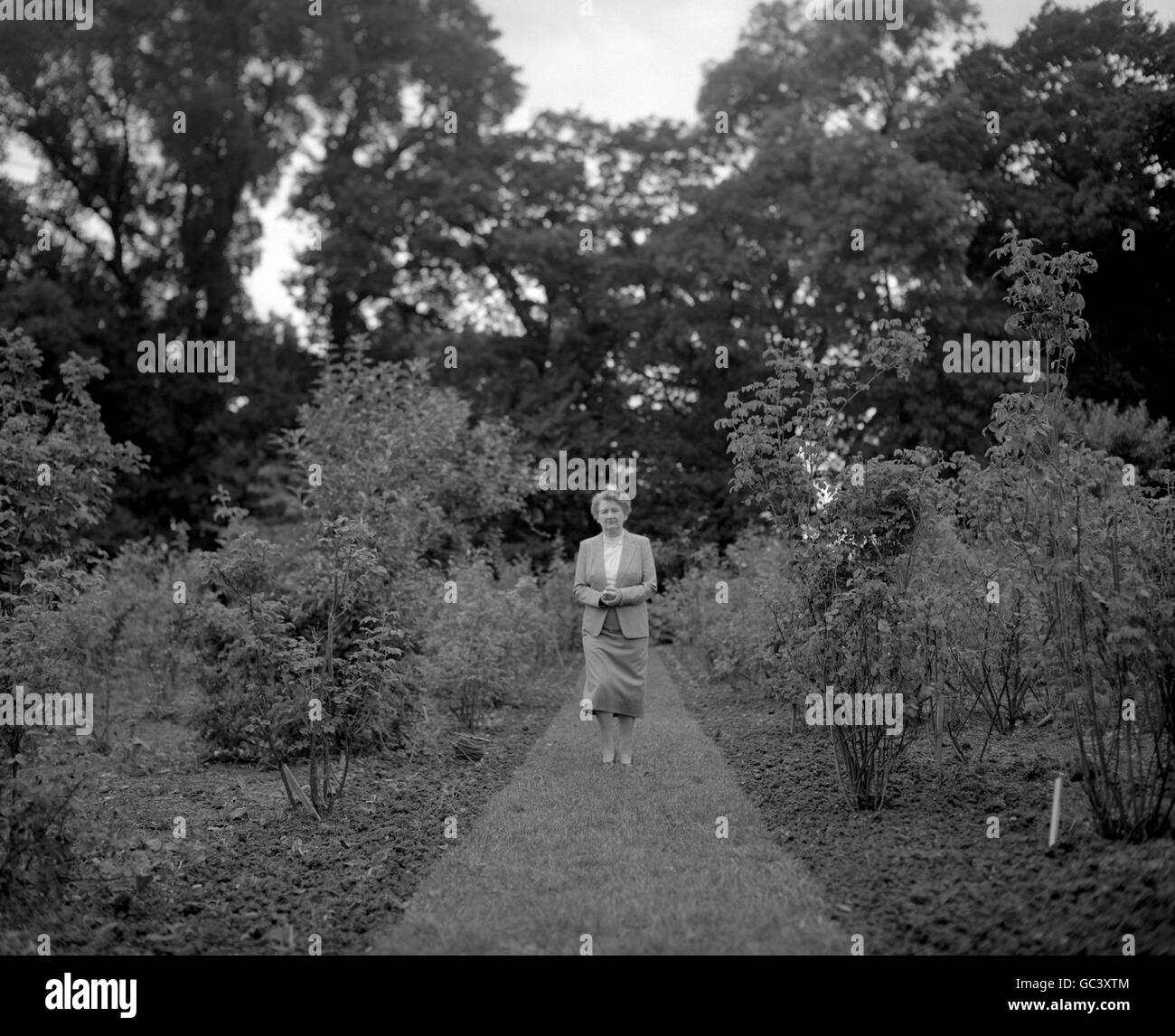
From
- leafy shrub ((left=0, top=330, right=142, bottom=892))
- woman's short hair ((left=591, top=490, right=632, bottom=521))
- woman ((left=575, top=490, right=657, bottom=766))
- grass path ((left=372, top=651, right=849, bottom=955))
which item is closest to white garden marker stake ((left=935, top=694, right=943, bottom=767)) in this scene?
grass path ((left=372, top=651, right=849, bottom=955))

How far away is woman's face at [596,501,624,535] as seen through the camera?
27.2 ft

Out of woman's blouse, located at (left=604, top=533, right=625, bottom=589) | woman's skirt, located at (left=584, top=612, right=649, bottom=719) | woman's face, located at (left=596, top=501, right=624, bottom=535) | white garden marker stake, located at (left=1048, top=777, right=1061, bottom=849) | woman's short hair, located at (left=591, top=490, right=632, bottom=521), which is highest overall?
woman's short hair, located at (left=591, top=490, right=632, bottom=521)

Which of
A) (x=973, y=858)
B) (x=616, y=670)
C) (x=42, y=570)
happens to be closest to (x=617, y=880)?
(x=973, y=858)

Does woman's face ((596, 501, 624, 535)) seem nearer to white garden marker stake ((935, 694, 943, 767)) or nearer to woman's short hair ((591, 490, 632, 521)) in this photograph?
woman's short hair ((591, 490, 632, 521))

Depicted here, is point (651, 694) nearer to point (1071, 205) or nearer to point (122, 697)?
point (122, 697)

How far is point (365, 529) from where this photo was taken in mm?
6656

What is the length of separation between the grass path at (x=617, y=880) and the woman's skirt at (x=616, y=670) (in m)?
0.56

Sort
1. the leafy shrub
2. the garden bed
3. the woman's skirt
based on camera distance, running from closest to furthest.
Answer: the garden bed, the leafy shrub, the woman's skirt

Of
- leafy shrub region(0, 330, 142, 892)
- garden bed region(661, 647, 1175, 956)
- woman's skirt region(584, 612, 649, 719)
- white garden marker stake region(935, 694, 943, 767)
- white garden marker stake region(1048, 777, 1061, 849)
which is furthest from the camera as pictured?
woman's skirt region(584, 612, 649, 719)

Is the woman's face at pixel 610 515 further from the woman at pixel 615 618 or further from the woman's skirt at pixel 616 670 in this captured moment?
the woman's skirt at pixel 616 670

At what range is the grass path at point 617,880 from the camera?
158 inches

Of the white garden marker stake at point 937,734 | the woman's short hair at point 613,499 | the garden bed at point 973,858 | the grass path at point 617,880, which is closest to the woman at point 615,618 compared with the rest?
the woman's short hair at point 613,499

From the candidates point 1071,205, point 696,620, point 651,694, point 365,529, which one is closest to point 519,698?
point 651,694
